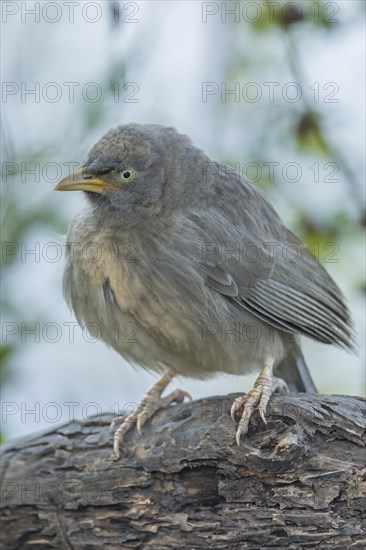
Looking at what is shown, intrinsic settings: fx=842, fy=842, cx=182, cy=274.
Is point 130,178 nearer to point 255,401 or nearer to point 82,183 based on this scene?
point 82,183

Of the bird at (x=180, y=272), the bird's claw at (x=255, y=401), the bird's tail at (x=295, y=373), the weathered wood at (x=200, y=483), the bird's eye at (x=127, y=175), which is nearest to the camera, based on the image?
the weathered wood at (x=200, y=483)

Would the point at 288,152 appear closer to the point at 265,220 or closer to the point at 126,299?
the point at 265,220

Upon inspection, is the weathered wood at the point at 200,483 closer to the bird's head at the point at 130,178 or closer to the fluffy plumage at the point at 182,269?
the fluffy plumage at the point at 182,269

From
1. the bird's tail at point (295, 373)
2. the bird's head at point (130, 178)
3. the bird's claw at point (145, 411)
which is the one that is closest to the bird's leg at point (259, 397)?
the bird's tail at point (295, 373)

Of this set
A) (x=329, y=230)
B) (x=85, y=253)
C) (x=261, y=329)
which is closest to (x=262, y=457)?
(x=261, y=329)

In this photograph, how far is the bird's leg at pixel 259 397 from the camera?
4.37 metres

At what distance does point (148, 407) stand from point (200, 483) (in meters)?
0.86

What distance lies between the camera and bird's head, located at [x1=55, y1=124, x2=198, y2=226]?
495 centimetres

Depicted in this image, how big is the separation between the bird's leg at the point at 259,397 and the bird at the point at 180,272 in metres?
0.01

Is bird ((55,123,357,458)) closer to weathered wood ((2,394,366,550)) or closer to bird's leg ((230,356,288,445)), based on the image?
bird's leg ((230,356,288,445))

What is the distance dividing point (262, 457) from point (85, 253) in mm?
1660

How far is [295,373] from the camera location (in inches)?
223

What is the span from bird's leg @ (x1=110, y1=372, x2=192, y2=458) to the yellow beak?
1.34 meters

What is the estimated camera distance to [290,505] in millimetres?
4168
